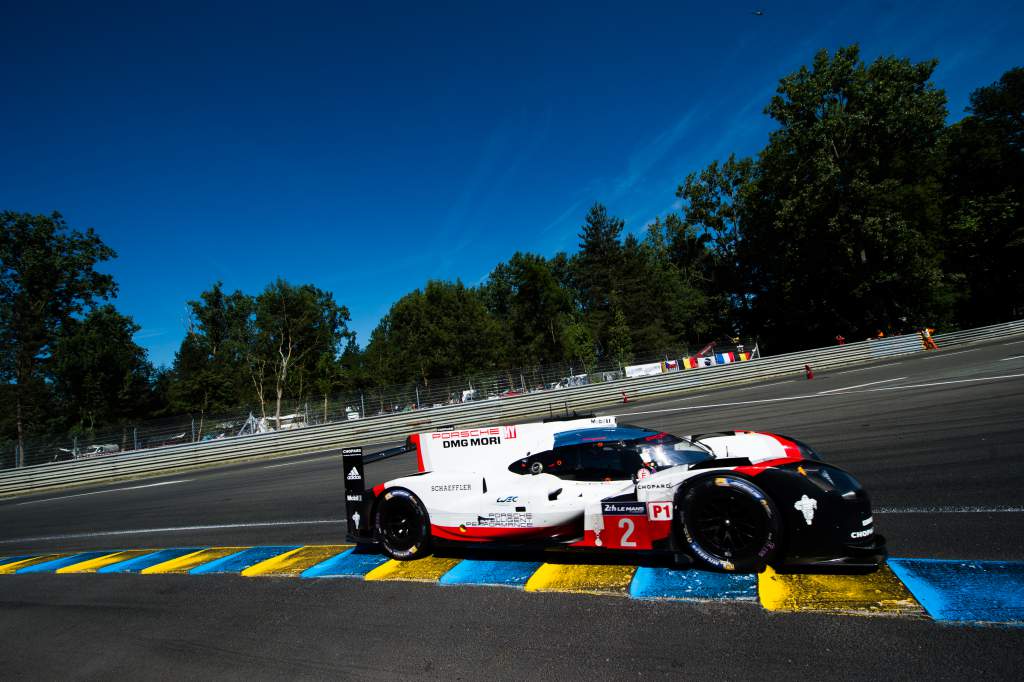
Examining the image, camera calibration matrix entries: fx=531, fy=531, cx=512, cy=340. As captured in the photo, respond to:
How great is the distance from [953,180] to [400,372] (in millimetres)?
50427

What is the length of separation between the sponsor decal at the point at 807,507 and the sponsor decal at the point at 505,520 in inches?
82.0

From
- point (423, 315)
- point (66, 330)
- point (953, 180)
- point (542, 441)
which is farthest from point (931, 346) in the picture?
point (66, 330)

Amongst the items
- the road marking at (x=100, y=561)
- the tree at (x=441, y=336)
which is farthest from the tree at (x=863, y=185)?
Answer: the road marking at (x=100, y=561)

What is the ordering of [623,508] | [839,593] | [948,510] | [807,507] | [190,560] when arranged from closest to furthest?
[839,593] → [807,507] → [623,508] → [948,510] → [190,560]

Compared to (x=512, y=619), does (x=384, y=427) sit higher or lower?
higher

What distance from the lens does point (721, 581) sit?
380 cm

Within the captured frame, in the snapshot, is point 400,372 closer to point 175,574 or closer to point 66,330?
point 66,330

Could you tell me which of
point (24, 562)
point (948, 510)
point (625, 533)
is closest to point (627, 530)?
point (625, 533)

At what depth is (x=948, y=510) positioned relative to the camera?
15.4 feet

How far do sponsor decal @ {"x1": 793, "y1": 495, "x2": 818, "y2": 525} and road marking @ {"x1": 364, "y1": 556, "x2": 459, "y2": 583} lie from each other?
9.91 feet

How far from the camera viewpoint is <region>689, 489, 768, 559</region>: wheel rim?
3.73 metres

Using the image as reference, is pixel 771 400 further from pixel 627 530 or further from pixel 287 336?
pixel 287 336

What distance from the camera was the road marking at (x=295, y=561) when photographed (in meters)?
5.57

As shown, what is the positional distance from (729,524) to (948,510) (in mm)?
2436
